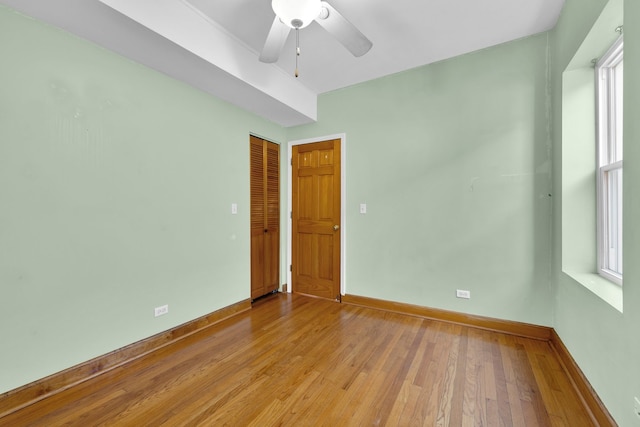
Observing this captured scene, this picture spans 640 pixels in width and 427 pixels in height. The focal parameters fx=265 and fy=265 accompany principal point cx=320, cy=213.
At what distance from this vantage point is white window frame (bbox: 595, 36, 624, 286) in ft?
5.53

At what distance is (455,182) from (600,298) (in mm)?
1447

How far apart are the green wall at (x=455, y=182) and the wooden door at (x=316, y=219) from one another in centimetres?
20

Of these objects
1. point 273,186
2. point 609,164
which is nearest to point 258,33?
point 273,186

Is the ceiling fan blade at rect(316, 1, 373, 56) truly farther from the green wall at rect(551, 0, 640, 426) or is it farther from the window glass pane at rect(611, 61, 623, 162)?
the window glass pane at rect(611, 61, 623, 162)

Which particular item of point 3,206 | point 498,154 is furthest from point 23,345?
point 498,154

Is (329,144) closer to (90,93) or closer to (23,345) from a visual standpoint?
(90,93)

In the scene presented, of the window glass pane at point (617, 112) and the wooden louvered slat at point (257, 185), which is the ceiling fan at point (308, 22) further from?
the window glass pane at point (617, 112)

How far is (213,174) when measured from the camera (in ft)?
9.03

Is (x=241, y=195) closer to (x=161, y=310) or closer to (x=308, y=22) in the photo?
(x=161, y=310)

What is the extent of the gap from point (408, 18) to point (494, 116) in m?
1.20

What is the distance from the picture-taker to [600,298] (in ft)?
4.79

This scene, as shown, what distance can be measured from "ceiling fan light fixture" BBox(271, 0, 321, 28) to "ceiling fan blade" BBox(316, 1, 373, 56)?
0.19 feet

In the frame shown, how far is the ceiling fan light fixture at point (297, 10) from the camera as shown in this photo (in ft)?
5.05

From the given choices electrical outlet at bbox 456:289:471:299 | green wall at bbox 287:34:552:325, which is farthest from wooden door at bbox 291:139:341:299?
electrical outlet at bbox 456:289:471:299
